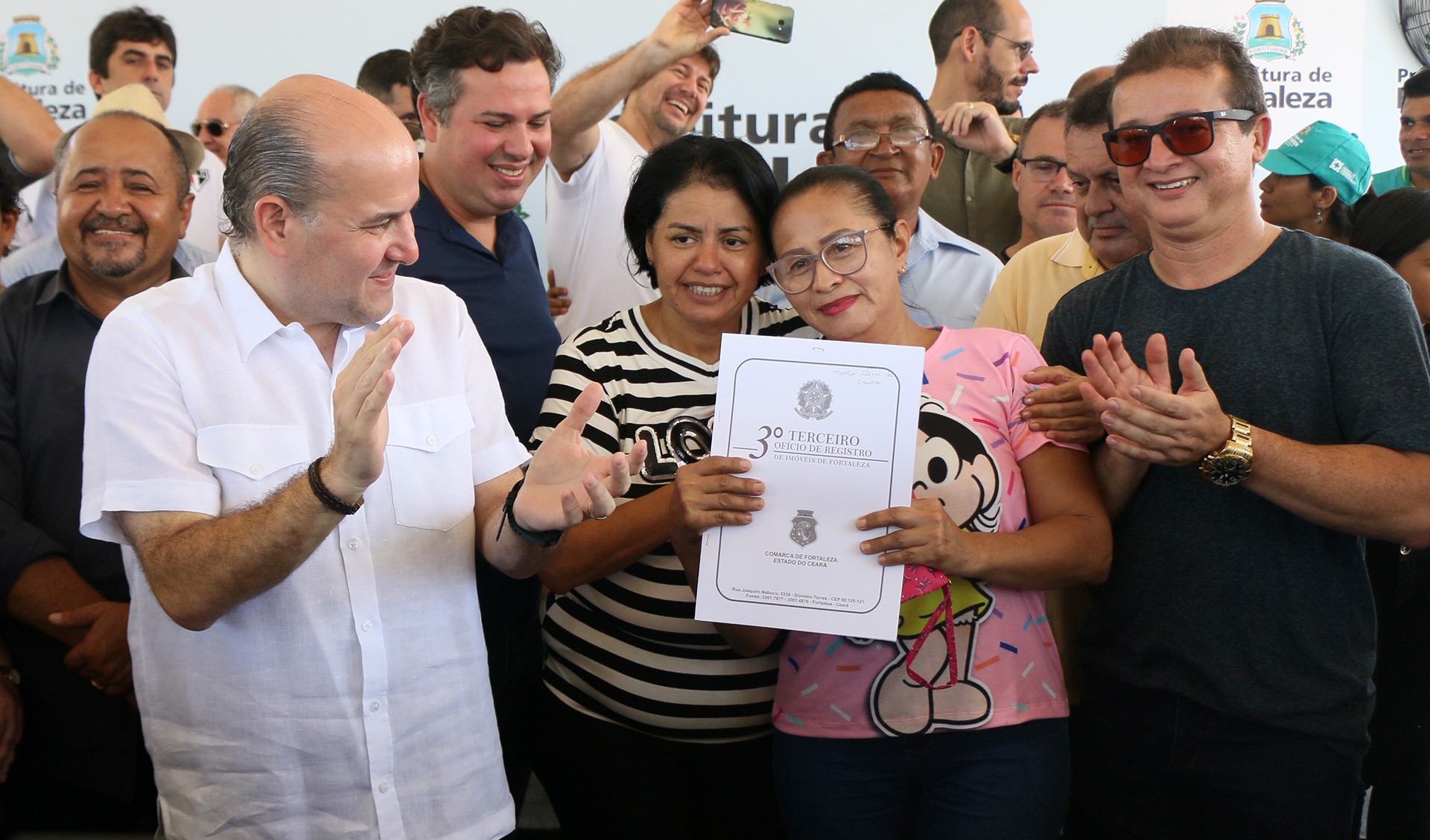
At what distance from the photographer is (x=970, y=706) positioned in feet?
6.41

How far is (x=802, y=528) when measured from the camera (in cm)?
192

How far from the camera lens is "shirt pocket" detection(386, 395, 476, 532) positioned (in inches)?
72.9

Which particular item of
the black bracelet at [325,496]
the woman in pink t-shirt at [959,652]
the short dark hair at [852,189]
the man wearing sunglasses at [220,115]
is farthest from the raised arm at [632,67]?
the man wearing sunglasses at [220,115]

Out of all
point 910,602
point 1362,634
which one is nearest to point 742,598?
point 910,602

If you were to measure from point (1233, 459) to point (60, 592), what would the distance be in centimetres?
240

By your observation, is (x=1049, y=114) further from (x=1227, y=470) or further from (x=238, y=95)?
(x=238, y=95)

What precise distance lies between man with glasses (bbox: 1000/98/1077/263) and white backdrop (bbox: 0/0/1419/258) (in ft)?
5.73

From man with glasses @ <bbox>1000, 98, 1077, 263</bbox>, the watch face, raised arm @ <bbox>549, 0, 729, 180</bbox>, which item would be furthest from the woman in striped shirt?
man with glasses @ <bbox>1000, 98, 1077, 263</bbox>

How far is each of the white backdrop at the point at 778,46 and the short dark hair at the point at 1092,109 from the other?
9.16 feet

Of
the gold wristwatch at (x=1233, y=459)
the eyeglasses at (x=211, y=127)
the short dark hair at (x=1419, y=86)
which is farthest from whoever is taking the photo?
the eyeglasses at (x=211, y=127)

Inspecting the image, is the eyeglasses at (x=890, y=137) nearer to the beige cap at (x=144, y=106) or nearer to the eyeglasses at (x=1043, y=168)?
the eyeglasses at (x=1043, y=168)

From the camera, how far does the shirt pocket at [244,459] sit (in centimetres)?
172

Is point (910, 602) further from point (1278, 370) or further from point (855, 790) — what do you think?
point (1278, 370)

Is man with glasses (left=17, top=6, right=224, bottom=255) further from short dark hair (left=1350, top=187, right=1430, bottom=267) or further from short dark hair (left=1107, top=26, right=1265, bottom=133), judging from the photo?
short dark hair (left=1350, top=187, right=1430, bottom=267)
